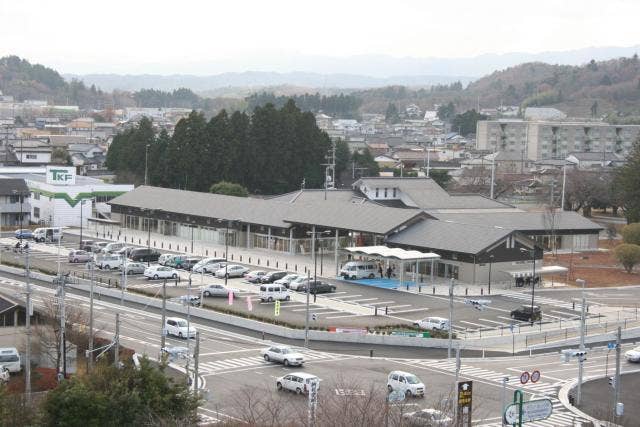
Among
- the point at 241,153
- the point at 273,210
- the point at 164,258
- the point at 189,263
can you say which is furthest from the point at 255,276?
the point at 241,153

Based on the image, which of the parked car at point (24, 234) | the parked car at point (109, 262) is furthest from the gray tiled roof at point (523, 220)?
the parked car at point (24, 234)

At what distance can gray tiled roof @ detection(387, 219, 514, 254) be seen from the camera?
1726 inches

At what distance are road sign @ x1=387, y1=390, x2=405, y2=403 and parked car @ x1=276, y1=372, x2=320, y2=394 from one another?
6.01ft

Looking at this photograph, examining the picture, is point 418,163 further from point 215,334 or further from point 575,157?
point 215,334

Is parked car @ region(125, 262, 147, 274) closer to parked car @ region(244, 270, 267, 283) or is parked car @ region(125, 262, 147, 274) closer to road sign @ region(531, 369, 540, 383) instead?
parked car @ region(244, 270, 267, 283)

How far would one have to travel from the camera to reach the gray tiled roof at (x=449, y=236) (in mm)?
43844

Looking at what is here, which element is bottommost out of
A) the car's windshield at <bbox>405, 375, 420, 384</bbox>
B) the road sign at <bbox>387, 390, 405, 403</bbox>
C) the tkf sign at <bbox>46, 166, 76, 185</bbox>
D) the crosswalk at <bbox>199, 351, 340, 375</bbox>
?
the crosswalk at <bbox>199, 351, 340, 375</bbox>

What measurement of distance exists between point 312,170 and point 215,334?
138 ft

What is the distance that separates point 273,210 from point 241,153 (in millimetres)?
18948

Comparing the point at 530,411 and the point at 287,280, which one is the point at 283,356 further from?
the point at 287,280

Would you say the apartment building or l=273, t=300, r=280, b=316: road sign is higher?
the apartment building

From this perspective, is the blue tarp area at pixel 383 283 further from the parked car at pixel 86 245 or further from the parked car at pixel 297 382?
the parked car at pixel 297 382

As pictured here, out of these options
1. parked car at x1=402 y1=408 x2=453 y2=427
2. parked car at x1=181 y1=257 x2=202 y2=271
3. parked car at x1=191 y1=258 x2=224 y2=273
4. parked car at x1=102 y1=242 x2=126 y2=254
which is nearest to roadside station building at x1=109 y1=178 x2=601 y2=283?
parked car at x1=102 y1=242 x2=126 y2=254

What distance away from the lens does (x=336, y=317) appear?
35406mm
